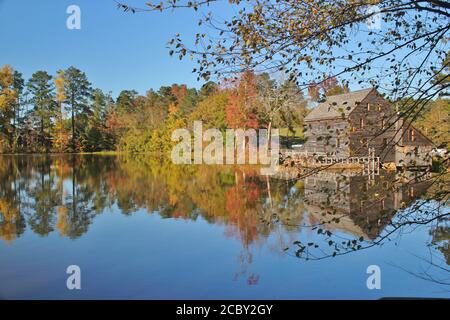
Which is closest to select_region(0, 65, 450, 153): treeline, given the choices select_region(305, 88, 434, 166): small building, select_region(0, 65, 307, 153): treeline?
select_region(0, 65, 307, 153): treeline

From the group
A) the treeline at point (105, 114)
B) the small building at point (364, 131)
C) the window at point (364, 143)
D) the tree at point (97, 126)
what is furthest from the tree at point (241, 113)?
the window at point (364, 143)

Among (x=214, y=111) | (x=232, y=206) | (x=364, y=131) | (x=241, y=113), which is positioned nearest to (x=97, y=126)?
(x=214, y=111)

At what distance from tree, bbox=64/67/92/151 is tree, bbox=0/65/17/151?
445cm

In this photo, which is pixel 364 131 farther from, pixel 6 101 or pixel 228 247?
pixel 6 101

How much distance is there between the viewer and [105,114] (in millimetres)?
41281

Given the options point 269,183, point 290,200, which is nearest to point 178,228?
point 290,200

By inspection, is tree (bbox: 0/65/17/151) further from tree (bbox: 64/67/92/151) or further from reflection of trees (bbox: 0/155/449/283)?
reflection of trees (bbox: 0/155/449/283)

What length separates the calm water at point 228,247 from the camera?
17.6 ft

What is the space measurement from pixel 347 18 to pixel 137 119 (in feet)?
129

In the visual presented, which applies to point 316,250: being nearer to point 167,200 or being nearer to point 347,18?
point 347,18

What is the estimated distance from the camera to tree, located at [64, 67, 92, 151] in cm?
3622

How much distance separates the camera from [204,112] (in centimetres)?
3341

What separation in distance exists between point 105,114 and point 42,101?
725cm
